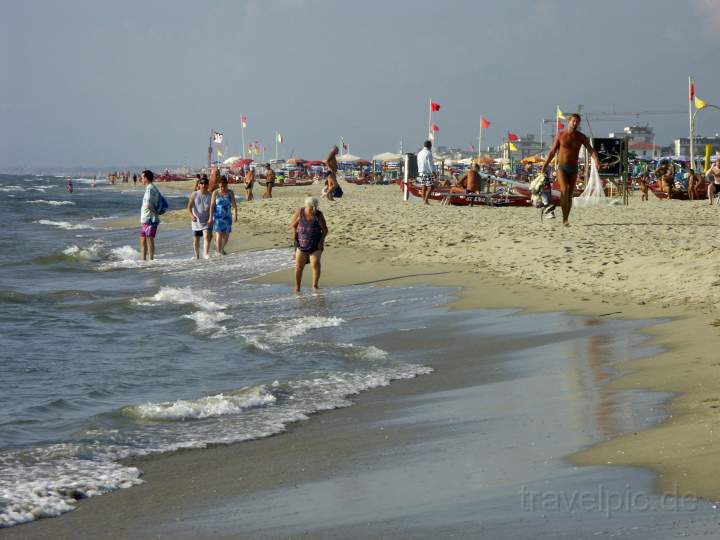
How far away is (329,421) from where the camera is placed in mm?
6340

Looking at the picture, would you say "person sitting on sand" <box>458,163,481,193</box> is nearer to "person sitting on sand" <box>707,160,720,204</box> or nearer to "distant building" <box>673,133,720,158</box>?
"person sitting on sand" <box>707,160,720,204</box>

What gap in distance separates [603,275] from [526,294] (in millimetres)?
930

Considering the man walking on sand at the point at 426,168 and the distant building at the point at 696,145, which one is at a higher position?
the distant building at the point at 696,145

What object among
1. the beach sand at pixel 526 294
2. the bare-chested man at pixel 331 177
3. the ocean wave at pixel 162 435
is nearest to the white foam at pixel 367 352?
the ocean wave at pixel 162 435

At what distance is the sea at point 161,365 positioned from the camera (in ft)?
19.0

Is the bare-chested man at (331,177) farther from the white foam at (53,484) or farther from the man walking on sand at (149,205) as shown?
the white foam at (53,484)

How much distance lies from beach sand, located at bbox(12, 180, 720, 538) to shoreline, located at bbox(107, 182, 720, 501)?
2 cm

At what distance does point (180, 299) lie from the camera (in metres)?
12.8

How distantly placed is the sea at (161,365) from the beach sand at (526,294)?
13.7 inches

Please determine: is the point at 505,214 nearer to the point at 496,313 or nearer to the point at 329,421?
the point at 496,313

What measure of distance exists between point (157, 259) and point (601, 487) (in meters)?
16.0

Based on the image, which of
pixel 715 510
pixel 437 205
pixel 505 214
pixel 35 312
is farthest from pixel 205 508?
pixel 437 205

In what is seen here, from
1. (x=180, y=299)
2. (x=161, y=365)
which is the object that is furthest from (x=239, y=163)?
(x=161, y=365)

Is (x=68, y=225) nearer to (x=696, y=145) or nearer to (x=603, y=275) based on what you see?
(x=603, y=275)
